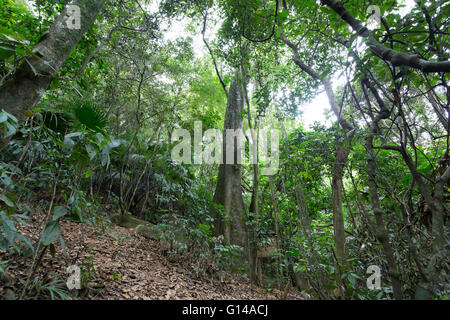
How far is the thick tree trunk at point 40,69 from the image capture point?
1.87m

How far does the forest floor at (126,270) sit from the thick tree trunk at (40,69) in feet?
3.45

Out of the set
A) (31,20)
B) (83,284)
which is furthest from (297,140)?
(31,20)

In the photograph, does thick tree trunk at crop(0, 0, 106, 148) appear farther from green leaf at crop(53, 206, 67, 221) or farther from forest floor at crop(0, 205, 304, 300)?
forest floor at crop(0, 205, 304, 300)

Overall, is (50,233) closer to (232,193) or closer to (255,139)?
(255,139)

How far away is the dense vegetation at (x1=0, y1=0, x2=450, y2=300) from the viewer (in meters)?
1.53

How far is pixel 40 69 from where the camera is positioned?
6.41 feet

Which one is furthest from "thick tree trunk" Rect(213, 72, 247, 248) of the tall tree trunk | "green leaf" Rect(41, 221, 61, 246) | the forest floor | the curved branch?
"green leaf" Rect(41, 221, 61, 246)

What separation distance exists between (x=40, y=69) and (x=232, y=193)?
4409 mm

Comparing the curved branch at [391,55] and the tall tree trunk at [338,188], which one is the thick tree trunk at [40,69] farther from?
the tall tree trunk at [338,188]

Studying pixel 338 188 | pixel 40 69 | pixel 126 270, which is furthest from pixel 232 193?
pixel 40 69

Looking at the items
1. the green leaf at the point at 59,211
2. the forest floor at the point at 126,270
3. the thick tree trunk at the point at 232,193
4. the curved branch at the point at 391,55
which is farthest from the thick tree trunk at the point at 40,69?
the thick tree trunk at the point at 232,193

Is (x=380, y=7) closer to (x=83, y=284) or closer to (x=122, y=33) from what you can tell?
(x=83, y=284)
